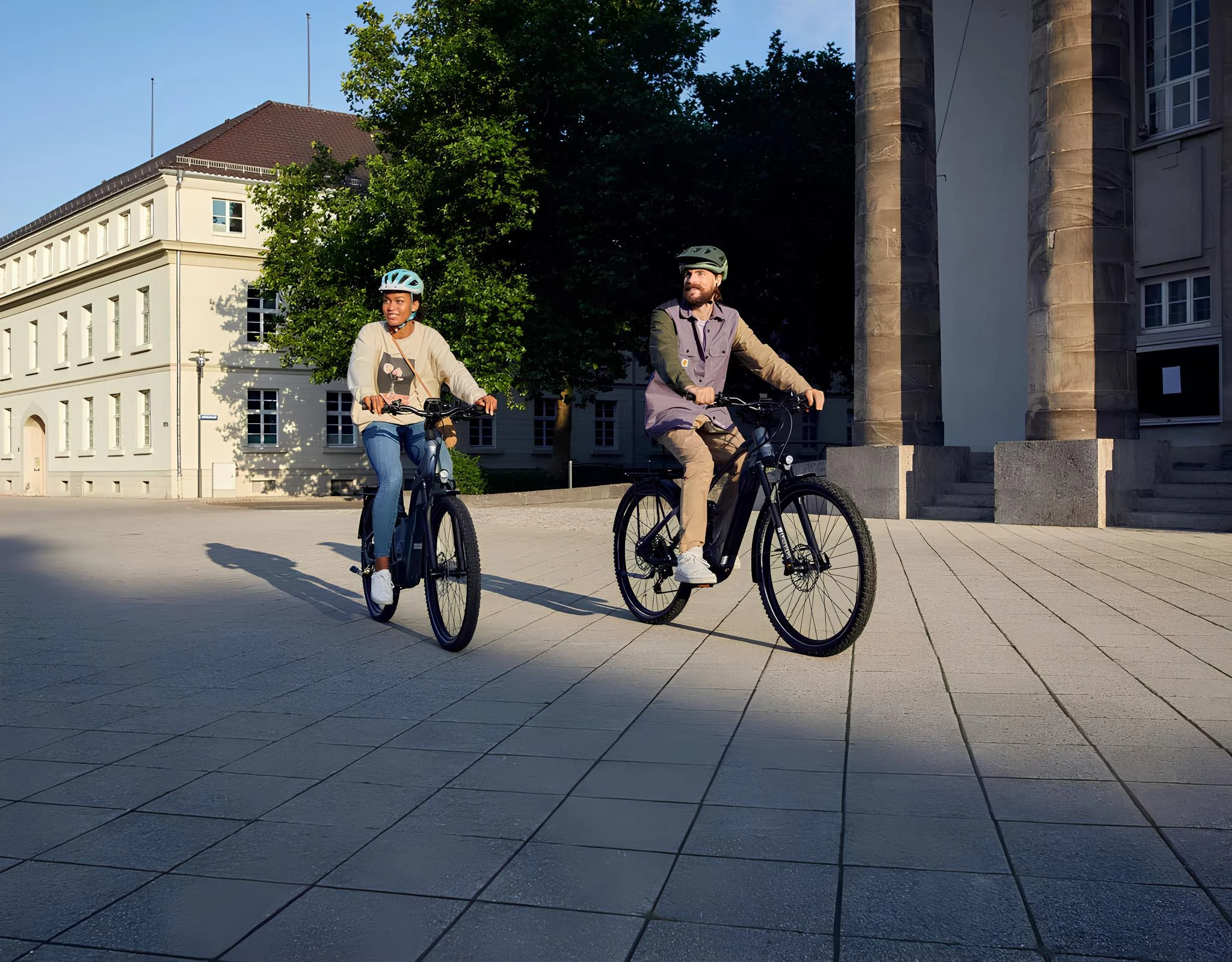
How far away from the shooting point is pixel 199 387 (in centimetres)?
4306

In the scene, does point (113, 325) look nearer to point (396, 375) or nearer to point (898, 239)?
A: point (898, 239)

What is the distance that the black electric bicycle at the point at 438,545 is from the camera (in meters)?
6.29

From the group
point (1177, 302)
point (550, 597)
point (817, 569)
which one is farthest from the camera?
point (1177, 302)

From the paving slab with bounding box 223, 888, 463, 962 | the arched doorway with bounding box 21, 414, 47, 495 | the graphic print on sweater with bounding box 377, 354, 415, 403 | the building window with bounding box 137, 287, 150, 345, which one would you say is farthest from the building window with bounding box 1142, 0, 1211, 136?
the arched doorway with bounding box 21, 414, 47, 495

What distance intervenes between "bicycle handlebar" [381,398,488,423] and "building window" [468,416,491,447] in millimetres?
42658

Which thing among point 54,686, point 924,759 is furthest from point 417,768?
point 54,686

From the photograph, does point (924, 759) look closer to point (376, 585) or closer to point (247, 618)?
point (376, 585)

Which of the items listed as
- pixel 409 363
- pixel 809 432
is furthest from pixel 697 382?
pixel 809 432

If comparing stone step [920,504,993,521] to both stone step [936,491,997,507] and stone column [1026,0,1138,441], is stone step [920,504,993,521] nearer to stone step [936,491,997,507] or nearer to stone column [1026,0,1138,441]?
stone step [936,491,997,507]

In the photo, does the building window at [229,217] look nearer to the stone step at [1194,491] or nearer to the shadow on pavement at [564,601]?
the stone step at [1194,491]

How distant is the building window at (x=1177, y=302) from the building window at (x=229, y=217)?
33238 millimetres

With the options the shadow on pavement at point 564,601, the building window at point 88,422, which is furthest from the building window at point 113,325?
the shadow on pavement at point 564,601

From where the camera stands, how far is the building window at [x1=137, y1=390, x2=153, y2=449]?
147 feet

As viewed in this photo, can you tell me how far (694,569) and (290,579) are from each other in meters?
5.33
